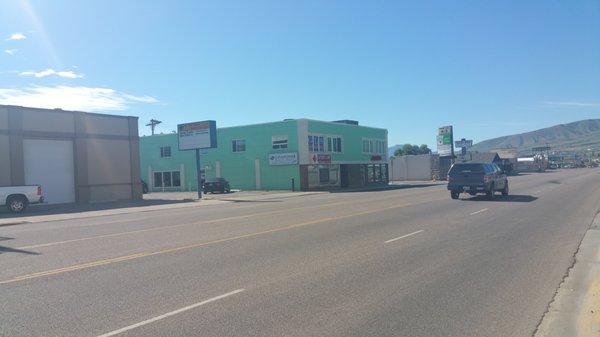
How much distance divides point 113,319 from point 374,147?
59.9 metres

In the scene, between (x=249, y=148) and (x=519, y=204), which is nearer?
(x=519, y=204)

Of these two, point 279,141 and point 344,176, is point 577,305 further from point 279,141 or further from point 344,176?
point 344,176

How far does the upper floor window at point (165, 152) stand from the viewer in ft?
202

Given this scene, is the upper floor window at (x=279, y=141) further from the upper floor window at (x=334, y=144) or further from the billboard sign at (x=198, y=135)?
the billboard sign at (x=198, y=135)

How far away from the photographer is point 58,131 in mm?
35469

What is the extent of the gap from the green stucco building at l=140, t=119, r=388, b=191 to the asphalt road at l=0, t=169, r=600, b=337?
36052 mm

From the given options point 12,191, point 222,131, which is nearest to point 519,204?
point 12,191

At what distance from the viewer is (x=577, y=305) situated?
23.2 ft

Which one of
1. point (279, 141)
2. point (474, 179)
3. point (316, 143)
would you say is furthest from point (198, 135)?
point (474, 179)

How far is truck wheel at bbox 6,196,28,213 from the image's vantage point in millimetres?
28234

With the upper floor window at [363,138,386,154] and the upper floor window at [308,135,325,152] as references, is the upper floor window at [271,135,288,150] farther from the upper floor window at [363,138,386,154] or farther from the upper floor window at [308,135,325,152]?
the upper floor window at [363,138,386,154]

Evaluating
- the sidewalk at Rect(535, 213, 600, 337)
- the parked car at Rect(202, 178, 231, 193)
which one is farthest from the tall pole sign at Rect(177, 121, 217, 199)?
the sidewalk at Rect(535, 213, 600, 337)

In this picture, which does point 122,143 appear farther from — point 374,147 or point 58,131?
point 374,147

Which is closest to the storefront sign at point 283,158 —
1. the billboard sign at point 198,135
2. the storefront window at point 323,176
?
the storefront window at point 323,176
